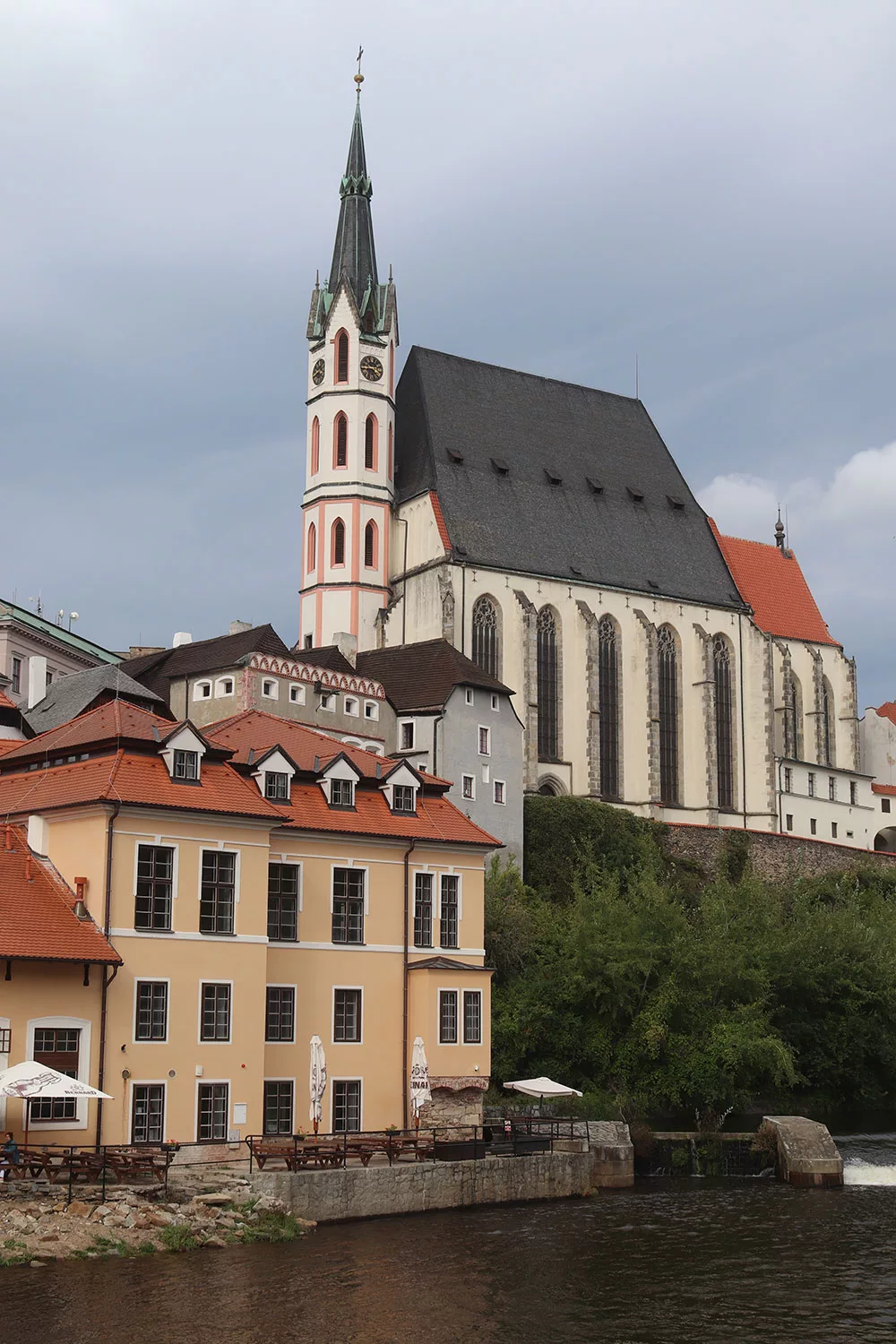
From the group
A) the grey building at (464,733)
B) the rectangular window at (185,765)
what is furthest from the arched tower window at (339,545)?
the rectangular window at (185,765)

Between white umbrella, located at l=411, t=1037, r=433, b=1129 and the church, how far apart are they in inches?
1630

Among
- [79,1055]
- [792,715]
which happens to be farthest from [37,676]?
[792,715]

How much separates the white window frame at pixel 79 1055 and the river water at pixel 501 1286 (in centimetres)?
572

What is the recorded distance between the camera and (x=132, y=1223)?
3152 cm

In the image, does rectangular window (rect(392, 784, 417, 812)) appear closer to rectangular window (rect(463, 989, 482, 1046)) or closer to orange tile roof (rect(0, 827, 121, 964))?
rectangular window (rect(463, 989, 482, 1046))

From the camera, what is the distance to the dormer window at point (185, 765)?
40094mm

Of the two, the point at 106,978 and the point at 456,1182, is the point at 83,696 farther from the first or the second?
the point at 456,1182

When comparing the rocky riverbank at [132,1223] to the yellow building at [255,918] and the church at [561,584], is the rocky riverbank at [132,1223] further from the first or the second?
the church at [561,584]

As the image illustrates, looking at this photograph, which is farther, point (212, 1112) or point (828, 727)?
point (828, 727)

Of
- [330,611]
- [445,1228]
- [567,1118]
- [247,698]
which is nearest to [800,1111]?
[567,1118]

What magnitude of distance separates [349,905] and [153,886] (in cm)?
681

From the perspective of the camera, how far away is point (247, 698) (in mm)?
71688

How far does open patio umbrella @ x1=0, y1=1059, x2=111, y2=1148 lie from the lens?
107 feet

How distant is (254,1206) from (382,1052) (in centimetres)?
950
